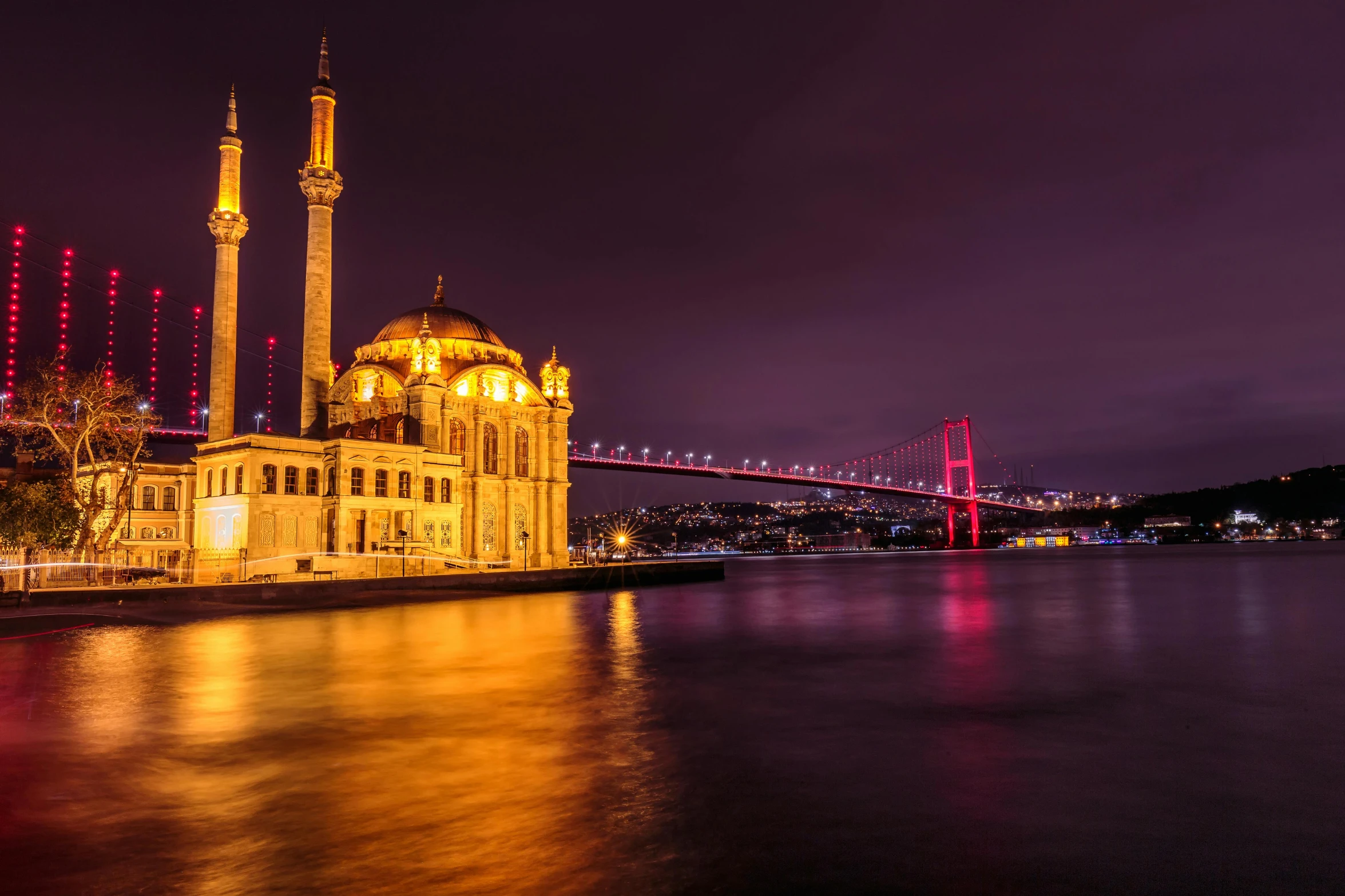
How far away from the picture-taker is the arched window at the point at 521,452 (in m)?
52.2

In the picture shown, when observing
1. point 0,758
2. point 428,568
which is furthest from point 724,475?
point 0,758

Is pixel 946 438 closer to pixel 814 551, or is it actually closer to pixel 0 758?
pixel 814 551

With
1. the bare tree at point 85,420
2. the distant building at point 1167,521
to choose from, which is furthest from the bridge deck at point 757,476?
the distant building at point 1167,521

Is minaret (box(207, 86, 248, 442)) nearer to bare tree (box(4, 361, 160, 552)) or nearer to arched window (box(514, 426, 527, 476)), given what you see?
bare tree (box(4, 361, 160, 552))

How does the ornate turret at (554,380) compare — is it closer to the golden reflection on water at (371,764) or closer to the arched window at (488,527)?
the arched window at (488,527)

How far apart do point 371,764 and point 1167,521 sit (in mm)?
183663

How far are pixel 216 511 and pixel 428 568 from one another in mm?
9710

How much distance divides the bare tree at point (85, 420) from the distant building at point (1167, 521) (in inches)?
6764

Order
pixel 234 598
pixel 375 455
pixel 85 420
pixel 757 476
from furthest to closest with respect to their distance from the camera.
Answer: pixel 757 476
pixel 375 455
pixel 85 420
pixel 234 598

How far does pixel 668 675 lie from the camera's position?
14430 mm

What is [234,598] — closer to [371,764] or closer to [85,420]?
[85,420]

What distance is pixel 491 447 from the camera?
50.9m

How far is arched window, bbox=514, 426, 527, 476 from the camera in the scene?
52219 millimetres

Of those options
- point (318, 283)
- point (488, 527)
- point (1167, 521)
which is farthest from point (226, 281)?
point (1167, 521)
